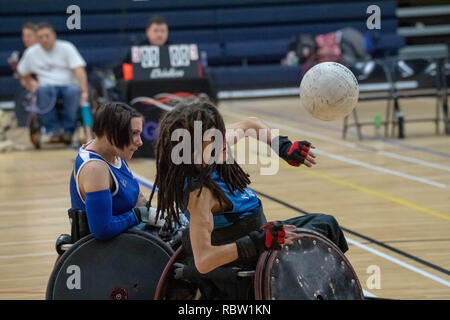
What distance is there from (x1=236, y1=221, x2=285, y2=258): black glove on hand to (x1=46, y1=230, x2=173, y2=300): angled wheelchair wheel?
1.91 feet

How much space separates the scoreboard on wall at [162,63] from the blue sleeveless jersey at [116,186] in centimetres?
544

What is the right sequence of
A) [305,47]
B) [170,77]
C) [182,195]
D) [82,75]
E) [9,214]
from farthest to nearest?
[305,47]
[82,75]
[170,77]
[9,214]
[182,195]

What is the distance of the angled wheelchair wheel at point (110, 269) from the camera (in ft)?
12.0

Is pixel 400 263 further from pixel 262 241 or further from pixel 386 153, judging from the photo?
pixel 386 153

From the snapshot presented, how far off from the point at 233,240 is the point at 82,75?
285 inches

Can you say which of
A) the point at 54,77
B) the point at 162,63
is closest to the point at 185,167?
the point at 162,63

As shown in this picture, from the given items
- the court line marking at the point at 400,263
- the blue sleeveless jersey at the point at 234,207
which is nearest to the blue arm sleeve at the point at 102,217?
the blue sleeveless jersey at the point at 234,207

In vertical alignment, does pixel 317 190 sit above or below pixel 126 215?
below

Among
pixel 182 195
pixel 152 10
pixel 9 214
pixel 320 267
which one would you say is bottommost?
pixel 9 214

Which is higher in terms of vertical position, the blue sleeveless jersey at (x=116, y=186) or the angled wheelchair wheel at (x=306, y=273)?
the blue sleeveless jersey at (x=116, y=186)

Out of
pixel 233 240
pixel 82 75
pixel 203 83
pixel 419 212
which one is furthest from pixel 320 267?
pixel 82 75

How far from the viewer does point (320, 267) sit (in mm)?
3350

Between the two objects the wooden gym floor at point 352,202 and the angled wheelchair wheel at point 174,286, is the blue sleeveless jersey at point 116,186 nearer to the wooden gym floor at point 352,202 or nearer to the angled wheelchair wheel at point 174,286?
A: the angled wheelchair wheel at point 174,286

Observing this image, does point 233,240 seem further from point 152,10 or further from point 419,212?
point 152,10
